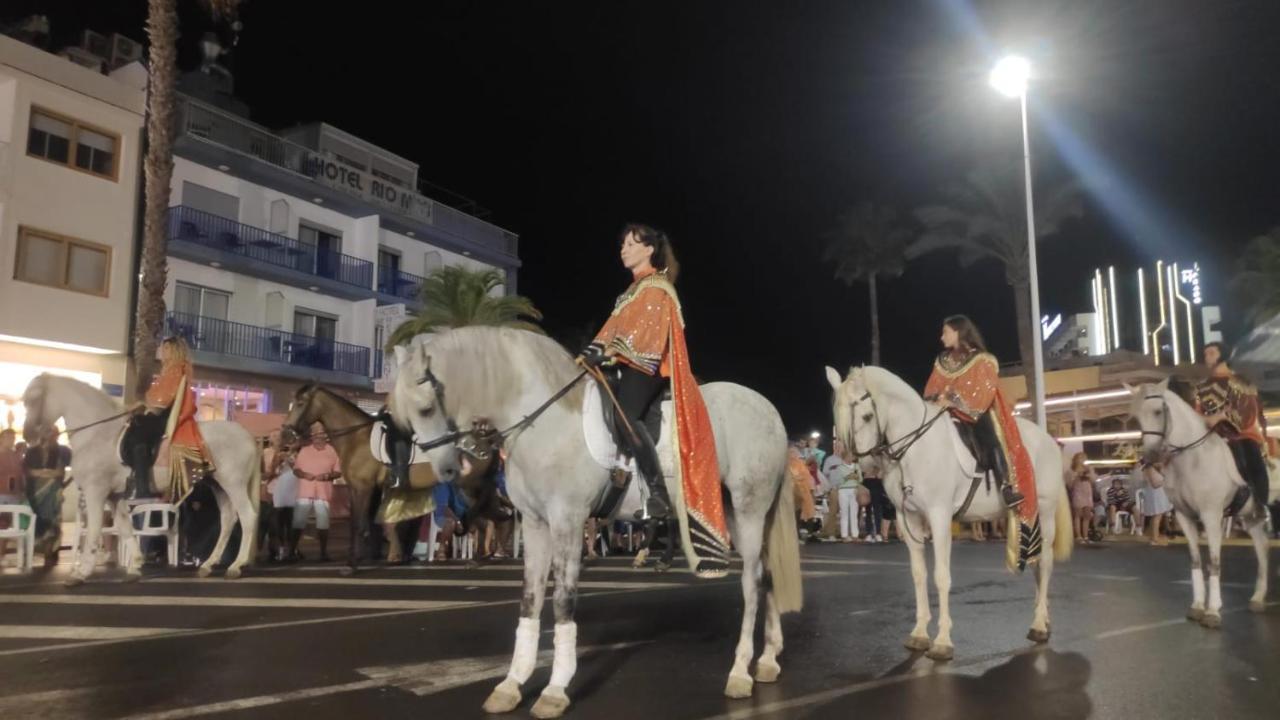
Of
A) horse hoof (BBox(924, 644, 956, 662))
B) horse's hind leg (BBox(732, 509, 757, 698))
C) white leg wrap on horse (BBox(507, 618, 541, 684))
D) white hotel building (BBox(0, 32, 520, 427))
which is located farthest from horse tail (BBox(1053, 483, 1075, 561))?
white hotel building (BBox(0, 32, 520, 427))

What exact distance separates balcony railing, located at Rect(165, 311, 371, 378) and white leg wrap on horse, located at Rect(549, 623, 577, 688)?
1016 inches

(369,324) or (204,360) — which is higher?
(369,324)

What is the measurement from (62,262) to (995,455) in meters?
23.5

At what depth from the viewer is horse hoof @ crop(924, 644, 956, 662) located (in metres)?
6.69

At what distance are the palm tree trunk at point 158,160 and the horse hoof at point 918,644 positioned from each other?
17141 millimetres

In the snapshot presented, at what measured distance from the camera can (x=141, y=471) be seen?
1130cm

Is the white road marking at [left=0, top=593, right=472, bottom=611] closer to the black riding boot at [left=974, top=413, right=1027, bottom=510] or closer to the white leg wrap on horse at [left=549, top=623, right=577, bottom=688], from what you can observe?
the white leg wrap on horse at [left=549, top=623, right=577, bottom=688]

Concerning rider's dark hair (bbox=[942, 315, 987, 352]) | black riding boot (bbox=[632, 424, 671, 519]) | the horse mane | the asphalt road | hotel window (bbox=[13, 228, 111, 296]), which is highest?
hotel window (bbox=[13, 228, 111, 296])

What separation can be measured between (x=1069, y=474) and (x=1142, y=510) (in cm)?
368

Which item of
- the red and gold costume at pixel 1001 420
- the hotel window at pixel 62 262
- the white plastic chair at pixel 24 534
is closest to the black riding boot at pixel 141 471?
the white plastic chair at pixel 24 534

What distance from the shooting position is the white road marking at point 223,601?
30.0 feet

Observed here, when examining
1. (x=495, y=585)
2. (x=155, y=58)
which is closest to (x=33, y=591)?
(x=495, y=585)

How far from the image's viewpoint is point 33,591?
1036 centimetres

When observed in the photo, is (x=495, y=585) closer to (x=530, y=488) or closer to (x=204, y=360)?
(x=530, y=488)
